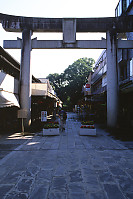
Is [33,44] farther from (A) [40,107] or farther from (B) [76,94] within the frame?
(B) [76,94]

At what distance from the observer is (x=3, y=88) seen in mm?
10617

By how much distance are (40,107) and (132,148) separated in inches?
804

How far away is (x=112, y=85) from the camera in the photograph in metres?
14.0

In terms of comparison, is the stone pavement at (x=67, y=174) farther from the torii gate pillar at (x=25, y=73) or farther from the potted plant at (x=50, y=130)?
the torii gate pillar at (x=25, y=73)

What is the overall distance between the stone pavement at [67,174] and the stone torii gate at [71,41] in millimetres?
7570

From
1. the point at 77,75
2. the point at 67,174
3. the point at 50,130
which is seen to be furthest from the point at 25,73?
the point at 77,75

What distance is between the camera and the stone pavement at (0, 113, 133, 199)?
145 inches

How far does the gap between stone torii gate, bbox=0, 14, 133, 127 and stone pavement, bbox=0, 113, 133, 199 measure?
7570mm

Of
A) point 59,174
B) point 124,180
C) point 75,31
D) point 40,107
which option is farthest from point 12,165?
point 40,107

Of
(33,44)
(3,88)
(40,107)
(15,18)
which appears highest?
(15,18)

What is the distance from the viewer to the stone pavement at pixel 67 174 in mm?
3693

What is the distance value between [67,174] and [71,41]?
12.5 metres

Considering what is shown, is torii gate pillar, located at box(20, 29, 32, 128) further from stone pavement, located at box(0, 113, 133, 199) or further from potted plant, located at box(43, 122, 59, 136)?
stone pavement, located at box(0, 113, 133, 199)

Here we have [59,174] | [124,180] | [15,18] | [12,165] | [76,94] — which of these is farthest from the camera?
[76,94]
